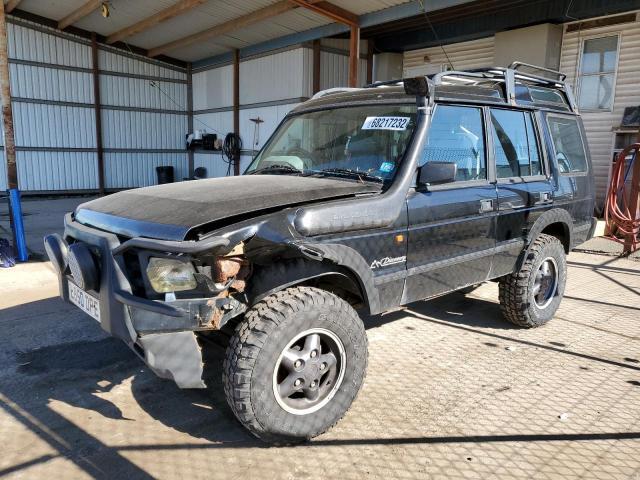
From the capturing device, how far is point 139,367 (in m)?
3.91

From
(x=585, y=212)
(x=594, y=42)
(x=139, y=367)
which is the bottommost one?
(x=139, y=367)

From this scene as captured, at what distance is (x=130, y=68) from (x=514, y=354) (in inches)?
742

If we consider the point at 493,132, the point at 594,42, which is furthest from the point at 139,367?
the point at 594,42

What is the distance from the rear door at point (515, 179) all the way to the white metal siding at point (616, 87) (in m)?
8.14

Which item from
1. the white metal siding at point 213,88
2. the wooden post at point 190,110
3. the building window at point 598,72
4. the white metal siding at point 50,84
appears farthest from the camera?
the wooden post at point 190,110

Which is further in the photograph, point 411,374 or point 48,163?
point 48,163

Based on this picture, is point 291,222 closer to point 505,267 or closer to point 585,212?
point 505,267

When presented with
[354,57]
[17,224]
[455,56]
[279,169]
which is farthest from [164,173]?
[279,169]

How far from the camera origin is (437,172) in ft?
10.9

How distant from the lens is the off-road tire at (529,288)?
4.62 metres

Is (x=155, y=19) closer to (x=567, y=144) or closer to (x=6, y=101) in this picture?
(x=6, y=101)

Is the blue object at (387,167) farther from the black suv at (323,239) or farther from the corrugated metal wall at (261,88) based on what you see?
the corrugated metal wall at (261,88)

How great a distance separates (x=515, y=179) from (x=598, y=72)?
9.19 meters

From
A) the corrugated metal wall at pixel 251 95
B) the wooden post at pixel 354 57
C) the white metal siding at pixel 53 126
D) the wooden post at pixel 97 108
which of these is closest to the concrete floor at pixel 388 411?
the wooden post at pixel 354 57
